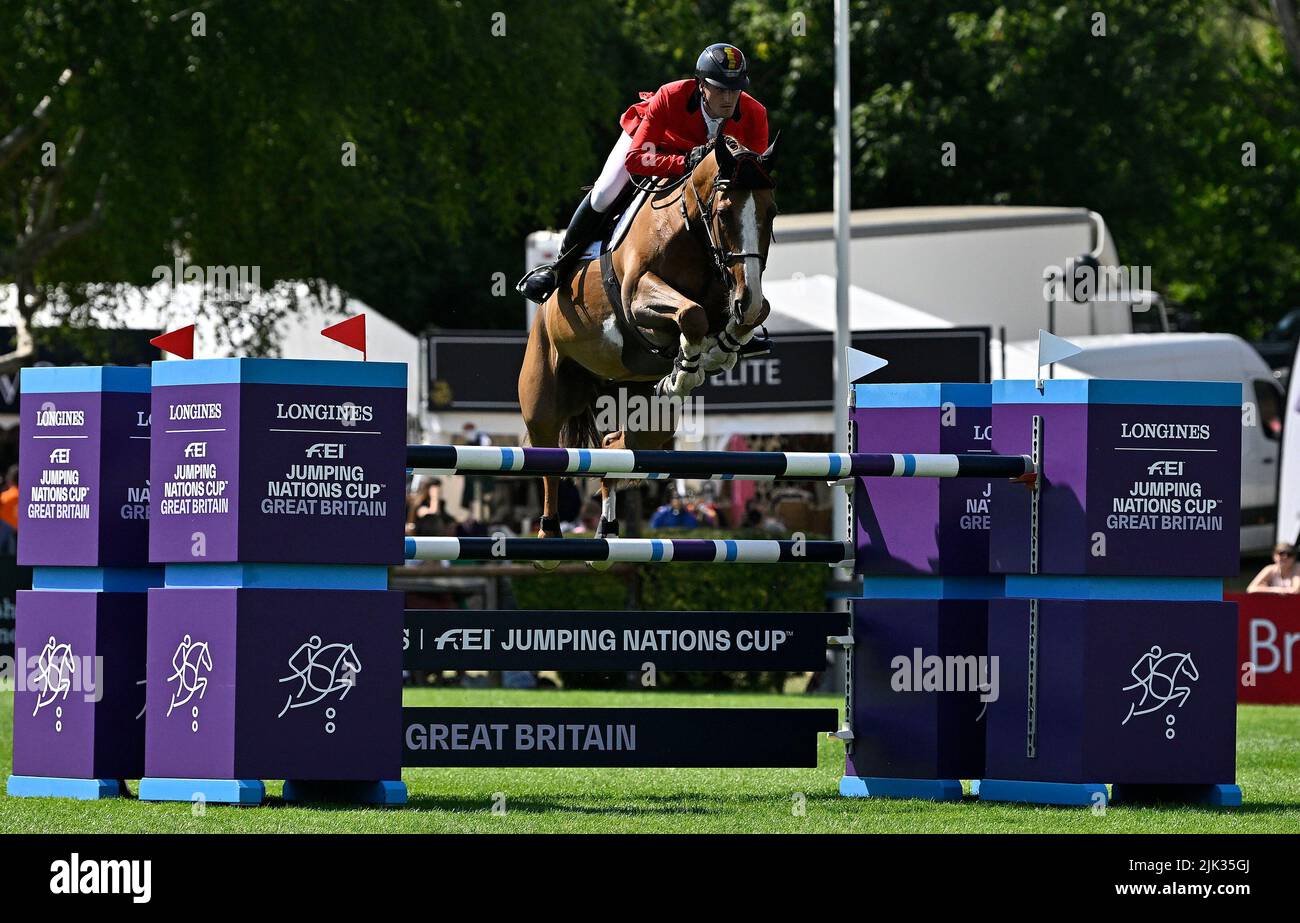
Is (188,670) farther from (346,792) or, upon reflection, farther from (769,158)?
(769,158)

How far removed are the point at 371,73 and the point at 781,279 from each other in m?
5.26

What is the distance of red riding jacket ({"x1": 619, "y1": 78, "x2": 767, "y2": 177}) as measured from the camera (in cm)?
945

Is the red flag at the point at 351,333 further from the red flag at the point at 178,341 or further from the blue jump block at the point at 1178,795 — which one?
the blue jump block at the point at 1178,795

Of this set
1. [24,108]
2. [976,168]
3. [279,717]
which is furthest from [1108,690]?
[976,168]

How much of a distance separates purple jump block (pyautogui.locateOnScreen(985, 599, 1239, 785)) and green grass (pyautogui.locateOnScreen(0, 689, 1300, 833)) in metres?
0.24

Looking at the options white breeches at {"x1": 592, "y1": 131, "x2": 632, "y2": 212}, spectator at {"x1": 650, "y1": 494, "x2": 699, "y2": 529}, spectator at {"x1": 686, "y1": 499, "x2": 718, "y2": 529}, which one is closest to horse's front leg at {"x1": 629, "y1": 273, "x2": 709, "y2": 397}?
white breeches at {"x1": 592, "y1": 131, "x2": 632, "y2": 212}

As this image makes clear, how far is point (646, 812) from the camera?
8.37m

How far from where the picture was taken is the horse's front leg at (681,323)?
8938 mm

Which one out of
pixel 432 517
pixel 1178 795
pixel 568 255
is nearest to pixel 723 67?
pixel 568 255

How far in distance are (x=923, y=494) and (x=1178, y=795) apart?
176cm

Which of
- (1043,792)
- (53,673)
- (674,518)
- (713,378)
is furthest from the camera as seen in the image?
(713,378)
